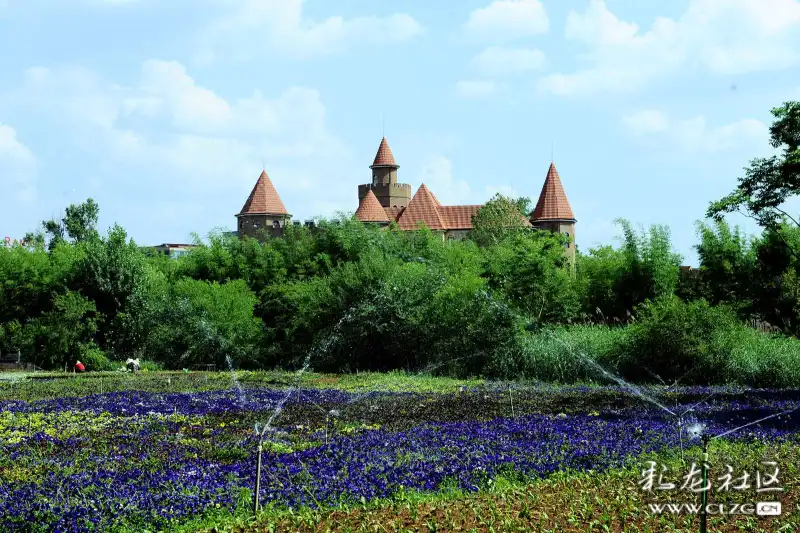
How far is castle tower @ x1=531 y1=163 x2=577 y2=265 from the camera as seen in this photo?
6656 centimetres

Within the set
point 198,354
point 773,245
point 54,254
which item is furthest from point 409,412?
point 54,254

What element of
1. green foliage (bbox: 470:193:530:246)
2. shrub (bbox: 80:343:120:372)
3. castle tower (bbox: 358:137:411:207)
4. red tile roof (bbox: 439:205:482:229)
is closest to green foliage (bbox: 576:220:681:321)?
shrub (bbox: 80:343:120:372)

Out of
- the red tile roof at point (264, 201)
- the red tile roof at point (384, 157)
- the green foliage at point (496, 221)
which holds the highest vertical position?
the red tile roof at point (384, 157)

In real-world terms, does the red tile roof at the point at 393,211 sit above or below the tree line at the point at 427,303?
above

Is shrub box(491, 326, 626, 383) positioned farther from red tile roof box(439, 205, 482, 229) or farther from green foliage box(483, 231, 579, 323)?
red tile roof box(439, 205, 482, 229)

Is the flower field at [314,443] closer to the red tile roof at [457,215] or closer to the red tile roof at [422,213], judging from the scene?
the red tile roof at [422,213]

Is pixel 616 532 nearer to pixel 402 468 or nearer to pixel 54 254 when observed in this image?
pixel 402 468

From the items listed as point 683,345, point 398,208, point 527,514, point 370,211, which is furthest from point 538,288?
point 398,208

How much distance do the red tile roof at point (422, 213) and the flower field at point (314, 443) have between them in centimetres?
5120

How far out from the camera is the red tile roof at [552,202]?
66.6 meters

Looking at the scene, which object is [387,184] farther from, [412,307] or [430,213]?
[412,307]

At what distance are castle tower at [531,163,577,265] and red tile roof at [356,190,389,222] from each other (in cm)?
1190

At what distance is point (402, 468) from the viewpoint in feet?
27.9

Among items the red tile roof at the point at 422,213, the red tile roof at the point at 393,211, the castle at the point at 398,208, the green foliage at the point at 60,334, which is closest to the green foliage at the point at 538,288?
the green foliage at the point at 60,334
